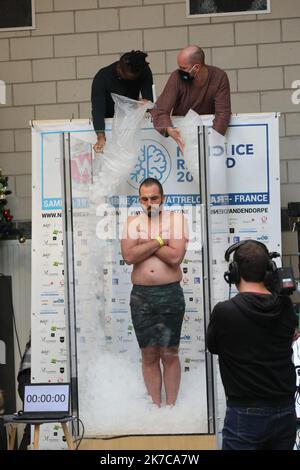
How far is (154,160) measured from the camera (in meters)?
5.54

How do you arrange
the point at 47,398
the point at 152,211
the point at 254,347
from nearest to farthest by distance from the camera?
the point at 254,347
the point at 47,398
the point at 152,211

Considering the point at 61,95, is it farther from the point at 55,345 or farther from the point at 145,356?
the point at 145,356

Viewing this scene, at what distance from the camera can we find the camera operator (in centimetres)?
378

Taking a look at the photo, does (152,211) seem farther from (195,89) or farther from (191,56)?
(191,56)

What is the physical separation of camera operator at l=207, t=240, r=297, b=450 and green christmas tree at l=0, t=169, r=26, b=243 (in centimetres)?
365

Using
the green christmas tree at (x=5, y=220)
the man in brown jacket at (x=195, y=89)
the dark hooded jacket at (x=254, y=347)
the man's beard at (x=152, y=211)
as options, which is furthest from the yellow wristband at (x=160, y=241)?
the green christmas tree at (x=5, y=220)

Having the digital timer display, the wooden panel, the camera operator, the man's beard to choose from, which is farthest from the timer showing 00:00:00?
the camera operator

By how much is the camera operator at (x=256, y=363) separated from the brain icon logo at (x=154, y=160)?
177 cm

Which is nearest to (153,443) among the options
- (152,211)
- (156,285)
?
(156,285)

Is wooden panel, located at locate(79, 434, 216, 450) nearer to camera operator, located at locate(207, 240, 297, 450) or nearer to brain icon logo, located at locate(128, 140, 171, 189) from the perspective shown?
camera operator, located at locate(207, 240, 297, 450)

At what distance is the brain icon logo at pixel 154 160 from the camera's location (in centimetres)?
551

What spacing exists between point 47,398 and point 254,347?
1826mm
